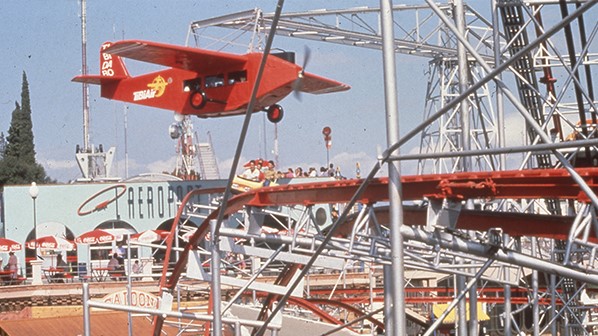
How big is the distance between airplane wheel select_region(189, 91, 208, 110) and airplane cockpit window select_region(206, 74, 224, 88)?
42 cm

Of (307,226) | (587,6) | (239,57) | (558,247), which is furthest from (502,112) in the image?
(239,57)

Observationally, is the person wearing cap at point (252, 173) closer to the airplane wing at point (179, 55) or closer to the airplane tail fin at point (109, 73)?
the airplane wing at point (179, 55)

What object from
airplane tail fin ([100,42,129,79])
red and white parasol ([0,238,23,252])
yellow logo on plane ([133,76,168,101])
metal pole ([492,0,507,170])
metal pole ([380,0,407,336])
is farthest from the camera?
airplane tail fin ([100,42,129,79])

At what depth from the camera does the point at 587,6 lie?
7.29 meters

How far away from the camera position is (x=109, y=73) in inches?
1869

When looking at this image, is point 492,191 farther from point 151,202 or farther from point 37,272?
point 151,202

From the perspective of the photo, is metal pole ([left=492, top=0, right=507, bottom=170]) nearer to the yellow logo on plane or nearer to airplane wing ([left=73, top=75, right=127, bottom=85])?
the yellow logo on plane

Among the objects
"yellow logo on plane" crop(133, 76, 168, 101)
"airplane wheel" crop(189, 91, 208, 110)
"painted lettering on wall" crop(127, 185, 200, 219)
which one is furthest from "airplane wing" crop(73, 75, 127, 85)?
"airplane wheel" crop(189, 91, 208, 110)

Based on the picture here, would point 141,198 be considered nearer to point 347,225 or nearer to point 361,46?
point 361,46

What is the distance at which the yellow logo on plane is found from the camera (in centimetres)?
4222

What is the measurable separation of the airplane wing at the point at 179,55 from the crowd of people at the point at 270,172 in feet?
11.7

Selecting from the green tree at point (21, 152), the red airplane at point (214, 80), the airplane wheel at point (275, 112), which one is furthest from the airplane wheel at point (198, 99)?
the green tree at point (21, 152)

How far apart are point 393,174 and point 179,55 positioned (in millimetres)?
30908

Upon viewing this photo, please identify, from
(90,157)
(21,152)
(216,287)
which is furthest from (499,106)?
(21,152)
